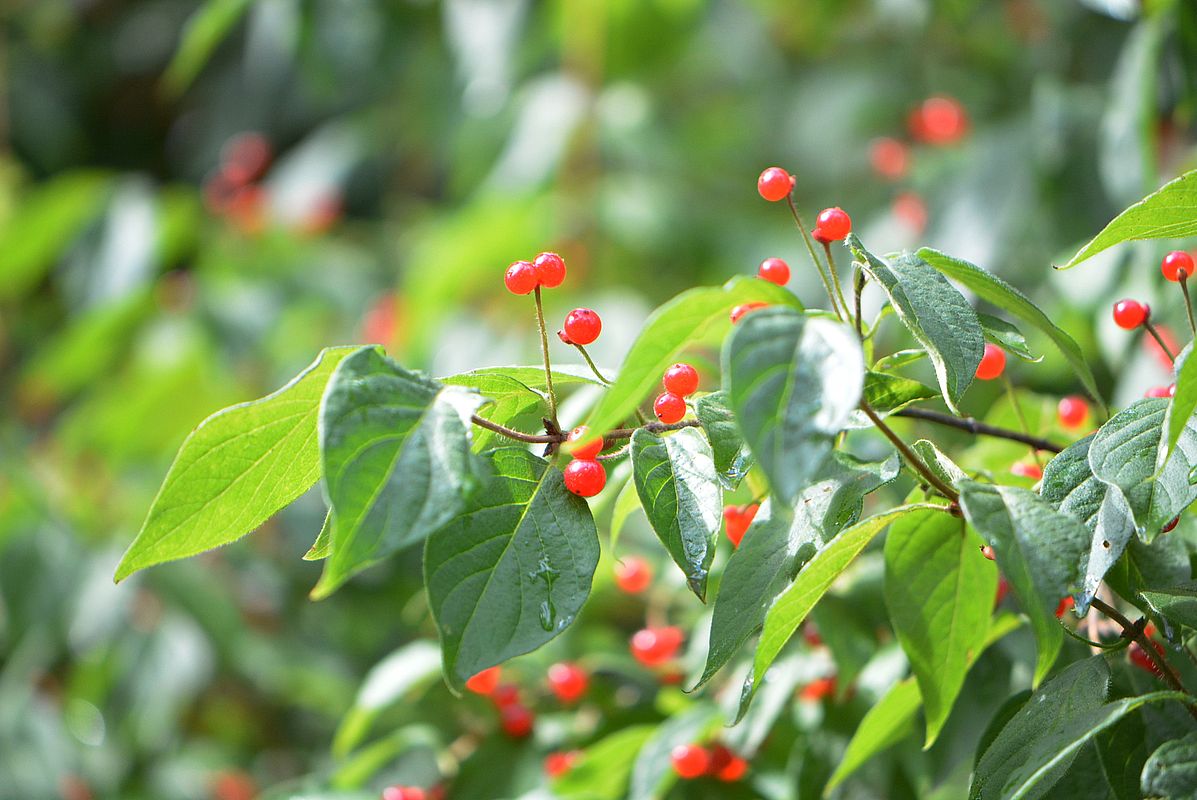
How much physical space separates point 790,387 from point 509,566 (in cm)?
22

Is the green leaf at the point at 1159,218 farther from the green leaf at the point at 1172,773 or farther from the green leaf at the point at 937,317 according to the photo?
the green leaf at the point at 1172,773

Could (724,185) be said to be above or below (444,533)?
below

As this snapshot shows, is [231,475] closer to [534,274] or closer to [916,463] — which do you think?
[534,274]

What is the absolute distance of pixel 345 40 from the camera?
90.2 inches

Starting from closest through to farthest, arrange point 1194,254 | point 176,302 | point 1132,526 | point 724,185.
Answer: point 1132,526
point 1194,254
point 176,302
point 724,185

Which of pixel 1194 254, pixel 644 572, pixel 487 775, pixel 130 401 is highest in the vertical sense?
pixel 1194 254

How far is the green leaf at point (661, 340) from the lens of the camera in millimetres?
569

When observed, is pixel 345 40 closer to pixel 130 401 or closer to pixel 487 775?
pixel 130 401

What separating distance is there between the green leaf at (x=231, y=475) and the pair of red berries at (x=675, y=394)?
21cm

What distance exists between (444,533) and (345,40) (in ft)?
6.10

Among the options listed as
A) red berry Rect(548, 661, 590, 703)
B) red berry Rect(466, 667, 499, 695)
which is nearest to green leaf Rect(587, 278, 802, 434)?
red berry Rect(466, 667, 499, 695)

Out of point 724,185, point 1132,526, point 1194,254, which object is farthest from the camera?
point 724,185

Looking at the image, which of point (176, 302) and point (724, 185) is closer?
point (176, 302)

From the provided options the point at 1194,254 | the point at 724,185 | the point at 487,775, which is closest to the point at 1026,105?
the point at 724,185
